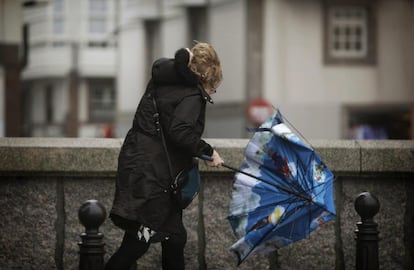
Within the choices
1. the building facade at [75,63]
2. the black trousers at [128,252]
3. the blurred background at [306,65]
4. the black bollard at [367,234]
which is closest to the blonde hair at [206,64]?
the black trousers at [128,252]

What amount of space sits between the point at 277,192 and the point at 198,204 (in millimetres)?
905

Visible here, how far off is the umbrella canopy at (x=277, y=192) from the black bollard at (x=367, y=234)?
0.60 feet

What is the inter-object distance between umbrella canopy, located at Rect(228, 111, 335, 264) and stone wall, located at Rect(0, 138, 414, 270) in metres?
0.60

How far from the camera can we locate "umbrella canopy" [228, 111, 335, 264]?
600 centimetres

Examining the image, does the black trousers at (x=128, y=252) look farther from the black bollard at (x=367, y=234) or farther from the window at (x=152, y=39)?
the window at (x=152, y=39)

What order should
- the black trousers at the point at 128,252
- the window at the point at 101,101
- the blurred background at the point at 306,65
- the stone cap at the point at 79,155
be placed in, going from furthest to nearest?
the window at the point at 101,101
the blurred background at the point at 306,65
the stone cap at the point at 79,155
the black trousers at the point at 128,252

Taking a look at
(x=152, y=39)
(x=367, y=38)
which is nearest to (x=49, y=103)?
(x=152, y=39)

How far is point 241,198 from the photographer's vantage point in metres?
6.12

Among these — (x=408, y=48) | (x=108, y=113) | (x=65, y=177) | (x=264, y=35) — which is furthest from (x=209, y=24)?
(x=108, y=113)

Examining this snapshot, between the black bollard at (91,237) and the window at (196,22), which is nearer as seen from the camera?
the black bollard at (91,237)

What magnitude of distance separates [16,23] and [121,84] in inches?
457

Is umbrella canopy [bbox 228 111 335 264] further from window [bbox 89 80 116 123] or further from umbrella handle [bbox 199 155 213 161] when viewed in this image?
window [bbox 89 80 116 123]

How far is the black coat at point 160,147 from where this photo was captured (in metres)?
5.58

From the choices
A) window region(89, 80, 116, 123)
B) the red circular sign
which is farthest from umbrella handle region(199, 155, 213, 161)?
window region(89, 80, 116, 123)
